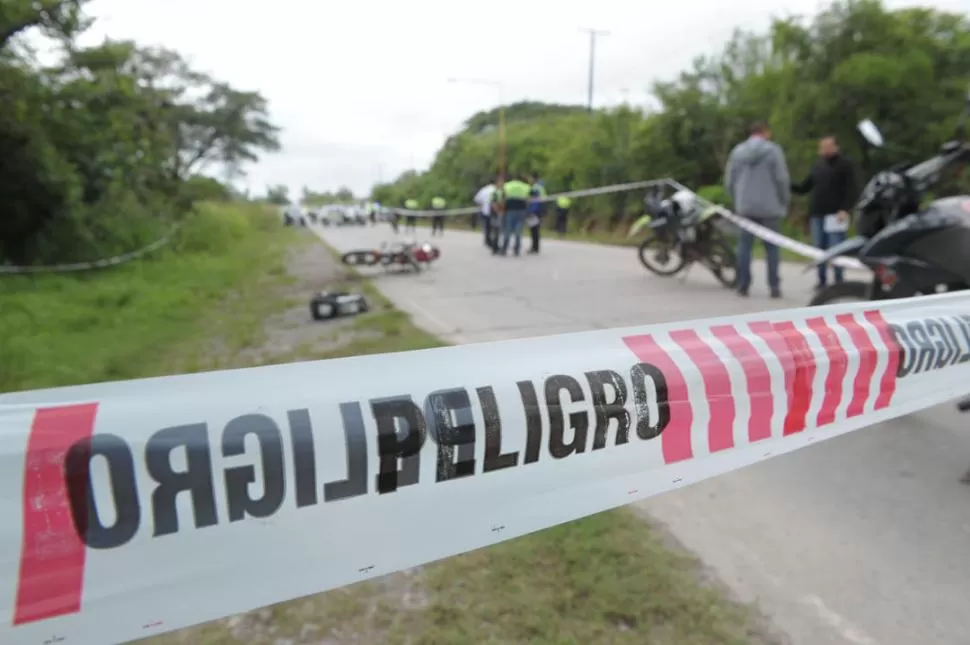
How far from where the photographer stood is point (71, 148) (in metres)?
12.8

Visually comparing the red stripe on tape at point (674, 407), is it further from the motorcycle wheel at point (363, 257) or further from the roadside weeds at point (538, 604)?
the motorcycle wheel at point (363, 257)

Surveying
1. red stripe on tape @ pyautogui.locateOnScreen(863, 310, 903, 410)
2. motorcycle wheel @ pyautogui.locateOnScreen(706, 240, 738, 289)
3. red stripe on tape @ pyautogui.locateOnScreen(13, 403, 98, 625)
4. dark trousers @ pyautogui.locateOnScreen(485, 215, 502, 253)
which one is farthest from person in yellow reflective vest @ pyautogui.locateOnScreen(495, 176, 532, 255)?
red stripe on tape @ pyautogui.locateOnScreen(13, 403, 98, 625)

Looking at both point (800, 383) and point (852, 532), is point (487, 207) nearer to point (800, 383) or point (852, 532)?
point (852, 532)

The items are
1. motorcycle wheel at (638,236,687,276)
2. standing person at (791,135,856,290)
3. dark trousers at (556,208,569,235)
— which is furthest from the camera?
dark trousers at (556,208,569,235)

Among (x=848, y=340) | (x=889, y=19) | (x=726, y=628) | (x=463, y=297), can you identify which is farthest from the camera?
(x=889, y=19)

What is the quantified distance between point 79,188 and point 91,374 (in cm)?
779

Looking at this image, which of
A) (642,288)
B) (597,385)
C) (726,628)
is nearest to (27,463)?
(597,385)

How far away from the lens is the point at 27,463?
1393 mm

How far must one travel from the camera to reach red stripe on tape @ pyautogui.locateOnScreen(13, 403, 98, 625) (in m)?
1.37

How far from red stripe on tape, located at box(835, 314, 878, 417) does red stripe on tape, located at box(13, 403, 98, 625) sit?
2362 mm

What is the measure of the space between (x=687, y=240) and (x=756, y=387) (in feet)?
24.6

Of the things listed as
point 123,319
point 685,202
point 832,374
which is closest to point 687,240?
point 685,202

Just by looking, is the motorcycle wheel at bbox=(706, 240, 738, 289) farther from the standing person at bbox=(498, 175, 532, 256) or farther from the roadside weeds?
the roadside weeds

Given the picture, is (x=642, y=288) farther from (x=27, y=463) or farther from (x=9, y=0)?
(x=9, y=0)
